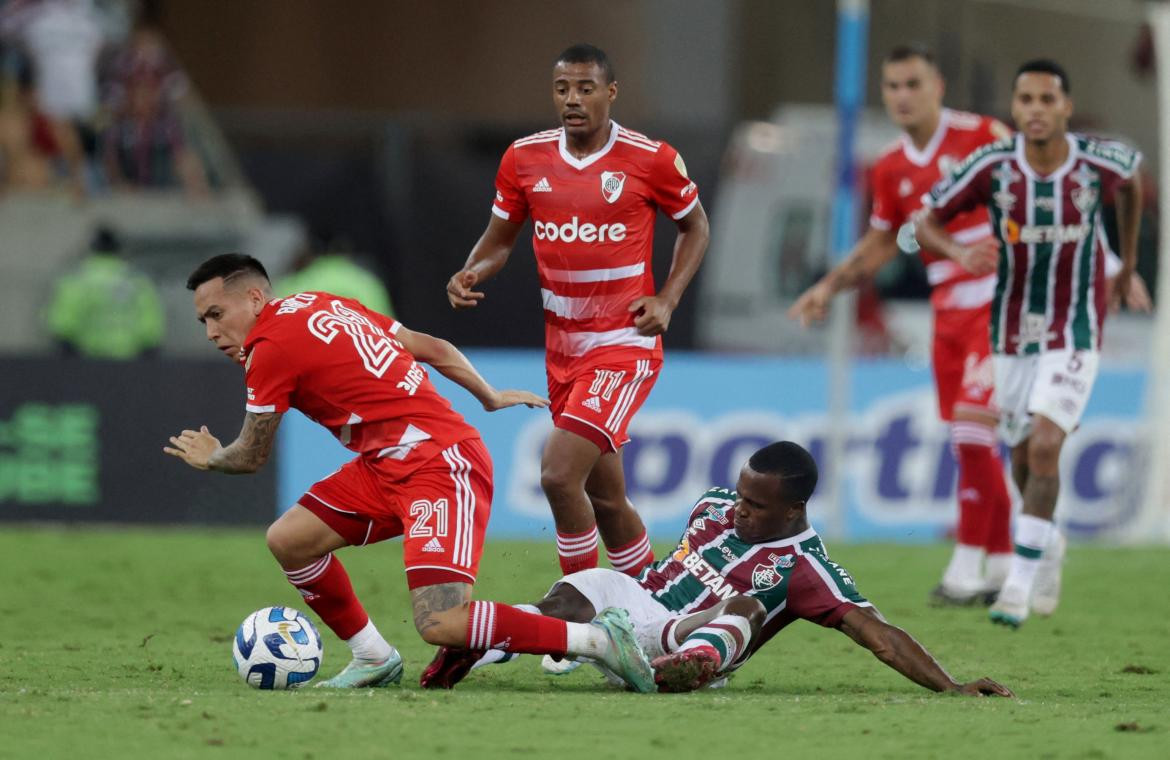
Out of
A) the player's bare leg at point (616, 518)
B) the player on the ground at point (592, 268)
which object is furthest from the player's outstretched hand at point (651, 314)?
the player's bare leg at point (616, 518)

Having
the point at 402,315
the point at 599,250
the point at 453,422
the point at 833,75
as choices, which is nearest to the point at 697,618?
the point at 453,422

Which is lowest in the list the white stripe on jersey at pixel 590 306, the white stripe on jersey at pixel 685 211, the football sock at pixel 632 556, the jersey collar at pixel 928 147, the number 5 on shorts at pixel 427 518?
the football sock at pixel 632 556

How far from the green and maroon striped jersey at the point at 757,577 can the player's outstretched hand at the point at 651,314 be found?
857 millimetres

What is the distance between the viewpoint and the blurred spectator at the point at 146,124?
20.3m

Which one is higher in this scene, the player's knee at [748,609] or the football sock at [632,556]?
the player's knee at [748,609]

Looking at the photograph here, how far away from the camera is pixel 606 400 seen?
8758 millimetres

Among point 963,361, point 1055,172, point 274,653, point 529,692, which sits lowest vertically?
point 529,692

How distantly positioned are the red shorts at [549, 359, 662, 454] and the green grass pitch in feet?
3.42

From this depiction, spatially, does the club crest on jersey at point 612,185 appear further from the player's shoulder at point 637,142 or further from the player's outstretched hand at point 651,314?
the player's outstretched hand at point 651,314

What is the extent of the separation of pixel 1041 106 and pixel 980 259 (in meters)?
0.84

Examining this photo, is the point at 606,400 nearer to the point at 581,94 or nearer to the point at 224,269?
the point at 581,94

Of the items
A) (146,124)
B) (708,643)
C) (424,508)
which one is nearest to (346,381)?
(424,508)

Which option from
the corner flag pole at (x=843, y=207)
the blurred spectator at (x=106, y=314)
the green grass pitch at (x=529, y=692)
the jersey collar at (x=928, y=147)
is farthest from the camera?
the blurred spectator at (x=106, y=314)

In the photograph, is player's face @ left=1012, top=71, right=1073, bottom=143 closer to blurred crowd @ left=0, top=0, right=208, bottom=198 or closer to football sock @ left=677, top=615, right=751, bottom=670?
football sock @ left=677, top=615, right=751, bottom=670
